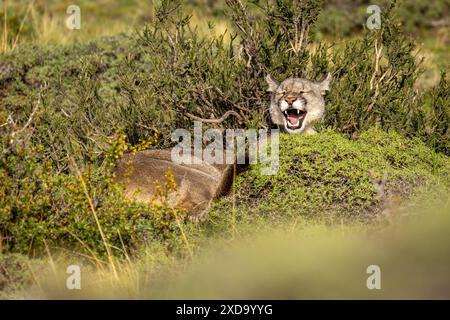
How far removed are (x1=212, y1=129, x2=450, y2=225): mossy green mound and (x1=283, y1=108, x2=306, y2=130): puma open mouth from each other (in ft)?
0.74

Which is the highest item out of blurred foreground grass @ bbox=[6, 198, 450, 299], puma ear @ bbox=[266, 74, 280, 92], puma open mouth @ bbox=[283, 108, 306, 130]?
puma ear @ bbox=[266, 74, 280, 92]

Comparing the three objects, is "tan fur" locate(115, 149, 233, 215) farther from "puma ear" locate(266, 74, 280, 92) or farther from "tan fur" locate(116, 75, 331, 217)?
"puma ear" locate(266, 74, 280, 92)

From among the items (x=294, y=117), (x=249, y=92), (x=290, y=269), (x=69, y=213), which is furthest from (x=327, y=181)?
(x=69, y=213)

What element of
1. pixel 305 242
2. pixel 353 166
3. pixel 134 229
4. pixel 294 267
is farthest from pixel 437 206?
pixel 134 229

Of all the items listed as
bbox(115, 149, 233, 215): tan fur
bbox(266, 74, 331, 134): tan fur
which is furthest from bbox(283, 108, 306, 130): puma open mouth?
bbox(115, 149, 233, 215): tan fur

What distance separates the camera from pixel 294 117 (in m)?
8.32

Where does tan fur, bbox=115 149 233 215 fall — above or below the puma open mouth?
below

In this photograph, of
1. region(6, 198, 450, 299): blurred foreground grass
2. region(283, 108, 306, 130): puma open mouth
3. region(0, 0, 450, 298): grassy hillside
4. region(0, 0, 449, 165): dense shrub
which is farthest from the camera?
region(0, 0, 449, 165): dense shrub

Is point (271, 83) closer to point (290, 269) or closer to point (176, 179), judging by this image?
point (176, 179)

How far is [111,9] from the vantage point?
772 inches

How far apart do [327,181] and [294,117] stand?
0.97 m

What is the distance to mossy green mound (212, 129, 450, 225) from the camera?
7434 mm

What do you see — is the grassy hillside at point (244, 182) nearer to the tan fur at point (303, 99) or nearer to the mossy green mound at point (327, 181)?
the mossy green mound at point (327, 181)

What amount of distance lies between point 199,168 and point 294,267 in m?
2.17
